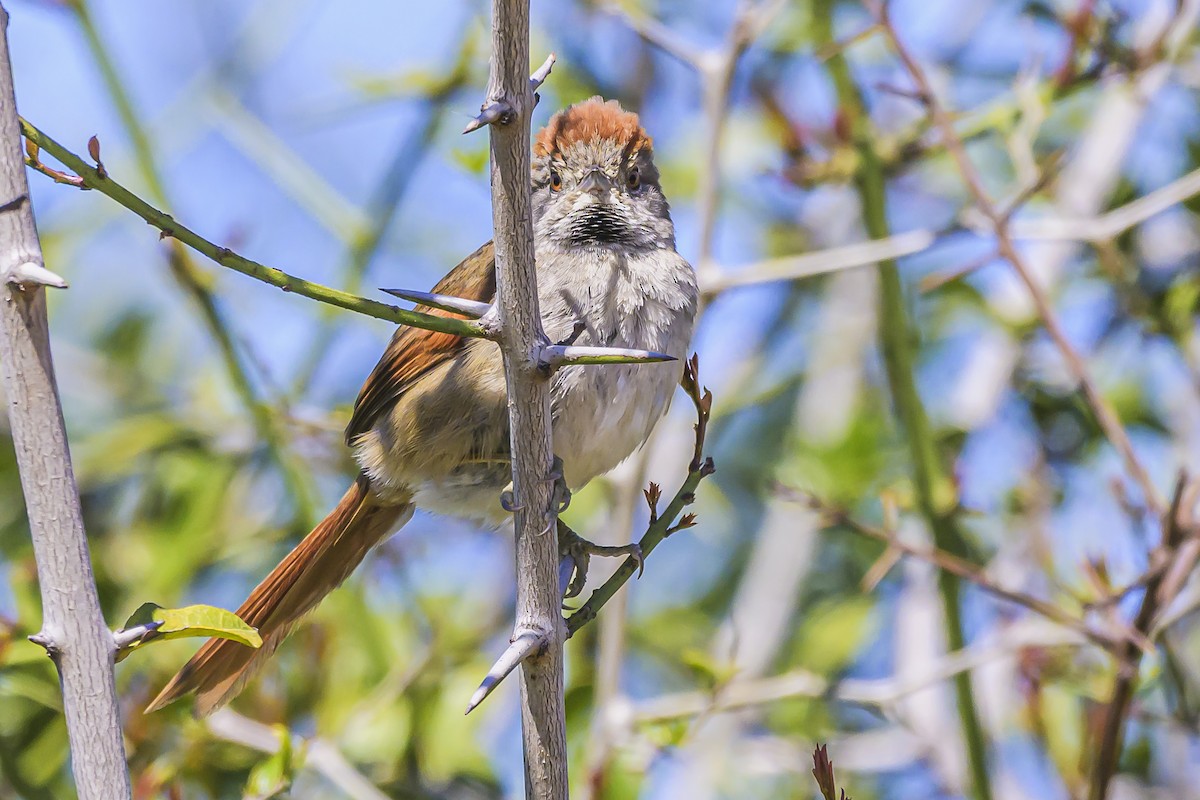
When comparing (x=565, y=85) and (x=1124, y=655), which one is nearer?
(x=1124, y=655)

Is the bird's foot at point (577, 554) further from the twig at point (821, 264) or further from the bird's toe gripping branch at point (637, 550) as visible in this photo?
the twig at point (821, 264)

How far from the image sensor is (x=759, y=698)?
11.5ft

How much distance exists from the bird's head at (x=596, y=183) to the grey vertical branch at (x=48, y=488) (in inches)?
71.4

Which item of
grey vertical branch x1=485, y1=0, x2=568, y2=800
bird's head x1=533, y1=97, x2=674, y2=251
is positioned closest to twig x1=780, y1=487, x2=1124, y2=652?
bird's head x1=533, y1=97, x2=674, y2=251

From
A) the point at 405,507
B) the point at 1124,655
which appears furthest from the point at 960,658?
the point at 405,507

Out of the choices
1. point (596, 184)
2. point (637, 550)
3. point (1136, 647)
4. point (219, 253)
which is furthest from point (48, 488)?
point (1136, 647)

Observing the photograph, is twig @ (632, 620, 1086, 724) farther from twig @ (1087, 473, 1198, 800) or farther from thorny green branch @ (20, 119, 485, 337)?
thorny green branch @ (20, 119, 485, 337)

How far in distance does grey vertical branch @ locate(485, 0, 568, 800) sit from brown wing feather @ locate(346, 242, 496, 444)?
55.0 inches

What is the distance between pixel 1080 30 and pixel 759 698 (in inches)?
82.1

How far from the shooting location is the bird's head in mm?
3422

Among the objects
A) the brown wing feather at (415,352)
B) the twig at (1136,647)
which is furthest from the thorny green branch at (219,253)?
the twig at (1136,647)

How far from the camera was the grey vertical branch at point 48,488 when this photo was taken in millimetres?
1654

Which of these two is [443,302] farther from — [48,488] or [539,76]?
[48,488]

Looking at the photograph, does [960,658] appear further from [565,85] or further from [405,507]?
[565,85]
